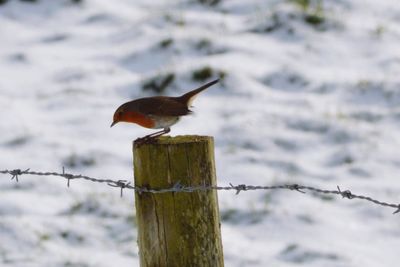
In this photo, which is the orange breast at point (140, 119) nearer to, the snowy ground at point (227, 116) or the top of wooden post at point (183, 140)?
the top of wooden post at point (183, 140)

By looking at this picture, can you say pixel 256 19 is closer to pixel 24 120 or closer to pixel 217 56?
pixel 217 56

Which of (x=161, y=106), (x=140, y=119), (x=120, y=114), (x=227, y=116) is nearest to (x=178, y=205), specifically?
(x=161, y=106)

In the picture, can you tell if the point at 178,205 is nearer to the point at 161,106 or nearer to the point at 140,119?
the point at 161,106

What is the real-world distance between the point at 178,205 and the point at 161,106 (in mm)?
982

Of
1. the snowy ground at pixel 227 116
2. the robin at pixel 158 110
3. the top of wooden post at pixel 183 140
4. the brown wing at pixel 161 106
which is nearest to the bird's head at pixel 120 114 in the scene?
the robin at pixel 158 110

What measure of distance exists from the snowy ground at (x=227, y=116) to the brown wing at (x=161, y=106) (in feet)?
8.43

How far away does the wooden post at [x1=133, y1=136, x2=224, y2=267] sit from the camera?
10.2 feet

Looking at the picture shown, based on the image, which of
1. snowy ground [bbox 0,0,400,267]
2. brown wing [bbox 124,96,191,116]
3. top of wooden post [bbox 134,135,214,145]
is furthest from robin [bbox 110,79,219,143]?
snowy ground [bbox 0,0,400,267]

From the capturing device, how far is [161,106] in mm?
4020

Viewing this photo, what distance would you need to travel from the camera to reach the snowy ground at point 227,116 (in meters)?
6.81

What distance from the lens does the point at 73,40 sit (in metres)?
11.8

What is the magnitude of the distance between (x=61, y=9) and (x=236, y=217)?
6403mm

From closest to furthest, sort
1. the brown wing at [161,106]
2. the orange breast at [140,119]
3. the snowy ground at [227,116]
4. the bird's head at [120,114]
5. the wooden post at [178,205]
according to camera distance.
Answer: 1. the wooden post at [178,205]
2. the brown wing at [161,106]
3. the orange breast at [140,119]
4. the bird's head at [120,114]
5. the snowy ground at [227,116]

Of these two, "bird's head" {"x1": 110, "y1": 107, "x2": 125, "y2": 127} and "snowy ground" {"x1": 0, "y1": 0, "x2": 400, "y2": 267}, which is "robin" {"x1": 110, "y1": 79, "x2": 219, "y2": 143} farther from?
"snowy ground" {"x1": 0, "y1": 0, "x2": 400, "y2": 267}
